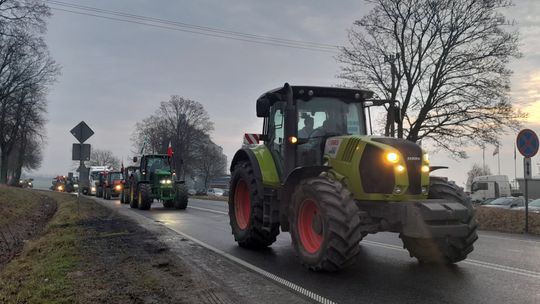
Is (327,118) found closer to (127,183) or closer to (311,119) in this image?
(311,119)

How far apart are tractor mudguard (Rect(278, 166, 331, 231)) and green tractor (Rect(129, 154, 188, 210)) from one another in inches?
545

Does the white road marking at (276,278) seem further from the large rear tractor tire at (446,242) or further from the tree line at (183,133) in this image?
the tree line at (183,133)

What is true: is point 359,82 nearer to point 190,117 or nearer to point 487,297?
point 487,297

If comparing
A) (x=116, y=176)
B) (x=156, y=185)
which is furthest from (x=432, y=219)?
(x=116, y=176)

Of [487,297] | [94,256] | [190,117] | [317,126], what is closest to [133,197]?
[94,256]

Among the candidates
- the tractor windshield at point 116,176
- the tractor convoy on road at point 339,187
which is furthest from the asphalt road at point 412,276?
the tractor windshield at point 116,176

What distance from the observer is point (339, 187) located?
6.51m

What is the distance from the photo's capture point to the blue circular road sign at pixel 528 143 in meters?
13.2

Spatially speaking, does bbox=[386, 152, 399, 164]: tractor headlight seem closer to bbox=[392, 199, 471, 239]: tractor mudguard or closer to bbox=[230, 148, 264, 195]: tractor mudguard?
bbox=[392, 199, 471, 239]: tractor mudguard

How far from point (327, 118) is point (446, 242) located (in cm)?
265

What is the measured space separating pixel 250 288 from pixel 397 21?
24300 mm

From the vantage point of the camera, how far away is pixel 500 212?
15242 mm

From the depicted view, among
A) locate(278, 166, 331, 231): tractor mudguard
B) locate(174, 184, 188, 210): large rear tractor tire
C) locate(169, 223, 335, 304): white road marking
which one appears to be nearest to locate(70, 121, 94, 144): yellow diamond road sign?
locate(174, 184, 188, 210): large rear tractor tire

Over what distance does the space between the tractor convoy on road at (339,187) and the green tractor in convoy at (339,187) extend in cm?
1
